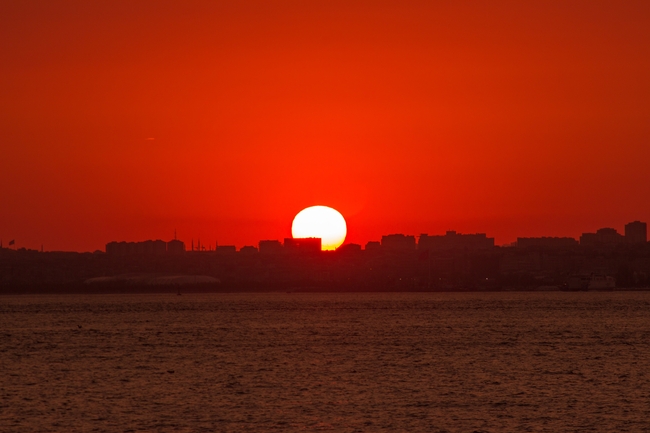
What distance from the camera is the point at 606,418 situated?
5016 centimetres

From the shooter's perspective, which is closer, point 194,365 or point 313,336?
point 194,365

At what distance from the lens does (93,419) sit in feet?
167

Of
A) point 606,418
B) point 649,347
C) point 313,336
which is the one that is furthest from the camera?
point 313,336

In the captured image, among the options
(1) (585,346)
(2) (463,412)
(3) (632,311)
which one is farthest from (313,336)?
(3) (632,311)

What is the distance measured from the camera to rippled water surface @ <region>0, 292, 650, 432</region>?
50.3m

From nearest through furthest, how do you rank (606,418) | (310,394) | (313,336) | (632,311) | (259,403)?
(606,418), (259,403), (310,394), (313,336), (632,311)

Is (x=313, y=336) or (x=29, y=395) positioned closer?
(x=29, y=395)

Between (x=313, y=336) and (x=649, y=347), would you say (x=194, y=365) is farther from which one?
(x=649, y=347)

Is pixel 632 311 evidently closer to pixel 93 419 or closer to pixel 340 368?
pixel 340 368

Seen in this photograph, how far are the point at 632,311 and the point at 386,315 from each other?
48788 mm

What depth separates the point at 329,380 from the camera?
67.8 meters

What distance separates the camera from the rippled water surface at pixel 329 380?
5028cm

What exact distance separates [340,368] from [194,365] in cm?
1274

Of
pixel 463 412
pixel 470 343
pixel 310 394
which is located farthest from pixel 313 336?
pixel 463 412
